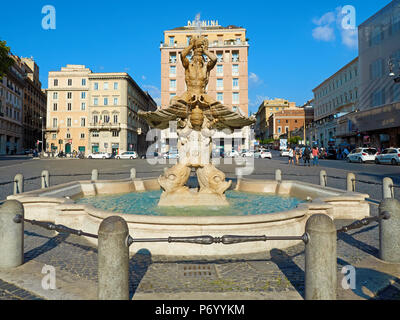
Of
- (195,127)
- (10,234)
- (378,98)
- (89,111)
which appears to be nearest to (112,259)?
(10,234)

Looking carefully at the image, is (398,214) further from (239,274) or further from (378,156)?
(378,156)

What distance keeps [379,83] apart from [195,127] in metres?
37.3

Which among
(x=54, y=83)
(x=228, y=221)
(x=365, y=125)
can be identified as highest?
(x=54, y=83)

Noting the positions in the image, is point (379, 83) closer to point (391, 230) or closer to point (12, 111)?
point (391, 230)

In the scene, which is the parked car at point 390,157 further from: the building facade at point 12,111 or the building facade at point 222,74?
the building facade at point 12,111

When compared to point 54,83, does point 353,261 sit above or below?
below

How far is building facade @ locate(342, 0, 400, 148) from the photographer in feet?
105

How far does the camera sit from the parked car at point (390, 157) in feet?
81.4

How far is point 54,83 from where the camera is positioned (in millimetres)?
63219

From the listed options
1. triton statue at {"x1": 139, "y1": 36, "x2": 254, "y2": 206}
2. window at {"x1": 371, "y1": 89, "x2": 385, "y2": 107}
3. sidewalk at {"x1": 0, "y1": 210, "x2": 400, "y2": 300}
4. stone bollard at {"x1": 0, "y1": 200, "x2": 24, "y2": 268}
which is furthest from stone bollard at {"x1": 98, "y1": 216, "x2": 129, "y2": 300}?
window at {"x1": 371, "y1": 89, "x2": 385, "y2": 107}

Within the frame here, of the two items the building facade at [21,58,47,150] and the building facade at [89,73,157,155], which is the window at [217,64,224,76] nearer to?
the building facade at [89,73,157,155]

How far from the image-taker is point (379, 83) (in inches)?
1398
